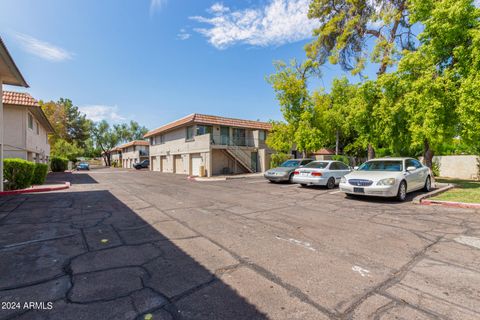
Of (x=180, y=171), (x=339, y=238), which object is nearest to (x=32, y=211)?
(x=339, y=238)

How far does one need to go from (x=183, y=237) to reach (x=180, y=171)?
24166 mm

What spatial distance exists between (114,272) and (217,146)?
784 inches

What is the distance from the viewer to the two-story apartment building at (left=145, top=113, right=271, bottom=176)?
76.6 feet

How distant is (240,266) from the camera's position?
345 centimetres

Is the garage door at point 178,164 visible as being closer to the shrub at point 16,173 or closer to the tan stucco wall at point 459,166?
the shrub at point 16,173

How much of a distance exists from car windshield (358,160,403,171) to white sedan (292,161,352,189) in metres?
2.22

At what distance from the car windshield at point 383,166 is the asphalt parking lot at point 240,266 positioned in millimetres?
2849

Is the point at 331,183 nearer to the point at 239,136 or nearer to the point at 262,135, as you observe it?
the point at 239,136

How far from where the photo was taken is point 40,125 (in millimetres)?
23438

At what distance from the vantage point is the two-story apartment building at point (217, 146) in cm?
2334

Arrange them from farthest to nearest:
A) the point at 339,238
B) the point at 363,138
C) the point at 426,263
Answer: the point at 363,138 < the point at 339,238 < the point at 426,263

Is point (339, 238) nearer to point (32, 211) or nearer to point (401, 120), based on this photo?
point (32, 211)

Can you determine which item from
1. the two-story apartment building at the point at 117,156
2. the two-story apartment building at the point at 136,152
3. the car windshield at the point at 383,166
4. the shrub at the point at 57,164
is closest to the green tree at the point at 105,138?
the two-story apartment building at the point at 117,156

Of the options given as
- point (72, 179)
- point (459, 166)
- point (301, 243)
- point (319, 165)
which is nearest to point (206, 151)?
point (72, 179)
